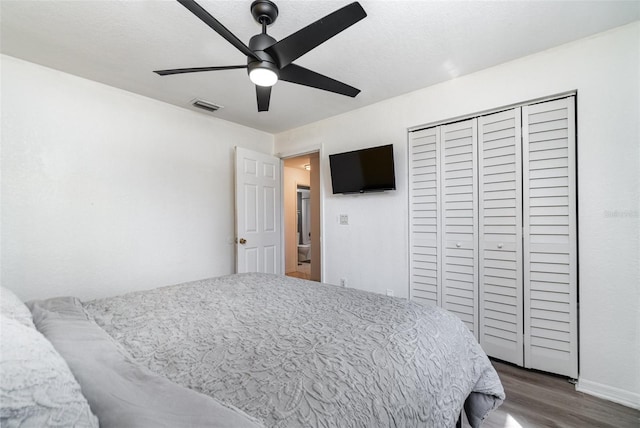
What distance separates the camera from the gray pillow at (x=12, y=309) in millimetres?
802

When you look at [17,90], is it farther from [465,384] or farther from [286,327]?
[465,384]

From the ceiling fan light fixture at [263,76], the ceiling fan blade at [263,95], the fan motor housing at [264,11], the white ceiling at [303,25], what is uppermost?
the white ceiling at [303,25]

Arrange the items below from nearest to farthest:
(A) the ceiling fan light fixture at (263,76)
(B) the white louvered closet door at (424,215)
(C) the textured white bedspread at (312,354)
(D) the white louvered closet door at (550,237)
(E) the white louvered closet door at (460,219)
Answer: (C) the textured white bedspread at (312,354)
(A) the ceiling fan light fixture at (263,76)
(D) the white louvered closet door at (550,237)
(E) the white louvered closet door at (460,219)
(B) the white louvered closet door at (424,215)

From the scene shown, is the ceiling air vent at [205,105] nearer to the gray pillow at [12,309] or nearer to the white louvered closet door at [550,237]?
the gray pillow at [12,309]

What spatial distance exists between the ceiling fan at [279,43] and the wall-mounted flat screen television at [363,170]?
1.17m

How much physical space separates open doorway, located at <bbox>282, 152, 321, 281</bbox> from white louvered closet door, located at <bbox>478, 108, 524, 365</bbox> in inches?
114

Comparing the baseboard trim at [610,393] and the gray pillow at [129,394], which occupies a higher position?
the gray pillow at [129,394]

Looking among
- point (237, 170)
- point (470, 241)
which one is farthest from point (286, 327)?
point (237, 170)

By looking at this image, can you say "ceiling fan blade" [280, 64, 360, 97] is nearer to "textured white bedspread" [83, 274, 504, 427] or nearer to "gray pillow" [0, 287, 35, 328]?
"textured white bedspread" [83, 274, 504, 427]

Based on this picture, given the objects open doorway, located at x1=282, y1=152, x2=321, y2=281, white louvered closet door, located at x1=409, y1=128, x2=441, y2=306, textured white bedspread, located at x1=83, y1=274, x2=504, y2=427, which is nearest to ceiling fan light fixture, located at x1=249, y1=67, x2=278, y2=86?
textured white bedspread, located at x1=83, y1=274, x2=504, y2=427

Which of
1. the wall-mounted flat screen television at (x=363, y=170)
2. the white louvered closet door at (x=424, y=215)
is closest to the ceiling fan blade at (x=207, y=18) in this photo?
the wall-mounted flat screen television at (x=363, y=170)

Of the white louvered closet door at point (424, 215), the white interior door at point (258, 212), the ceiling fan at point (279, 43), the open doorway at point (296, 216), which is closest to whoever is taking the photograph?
the ceiling fan at point (279, 43)

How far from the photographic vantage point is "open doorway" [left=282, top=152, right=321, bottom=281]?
5.06 meters

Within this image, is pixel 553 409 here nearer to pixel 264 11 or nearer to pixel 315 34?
pixel 315 34
